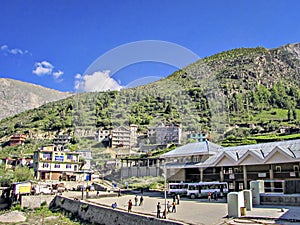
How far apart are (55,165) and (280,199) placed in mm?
44233

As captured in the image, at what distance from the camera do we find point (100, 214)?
26.0 metres

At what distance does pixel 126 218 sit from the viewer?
2211cm

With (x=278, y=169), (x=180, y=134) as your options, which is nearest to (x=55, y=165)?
(x=278, y=169)

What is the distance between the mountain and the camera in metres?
115

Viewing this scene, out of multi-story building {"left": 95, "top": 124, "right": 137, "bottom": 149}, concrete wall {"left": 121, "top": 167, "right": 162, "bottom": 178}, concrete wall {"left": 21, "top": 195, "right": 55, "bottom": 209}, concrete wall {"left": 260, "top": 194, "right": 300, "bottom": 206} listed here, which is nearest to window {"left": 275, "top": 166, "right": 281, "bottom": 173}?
concrete wall {"left": 260, "top": 194, "right": 300, "bottom": 206}

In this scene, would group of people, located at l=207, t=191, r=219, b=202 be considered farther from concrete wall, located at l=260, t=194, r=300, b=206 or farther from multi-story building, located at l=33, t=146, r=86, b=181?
multi-story building, located at l=33, t=146, r=86, b=181

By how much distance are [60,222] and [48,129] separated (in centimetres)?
10326

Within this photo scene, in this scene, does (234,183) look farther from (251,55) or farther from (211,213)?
(251,55)

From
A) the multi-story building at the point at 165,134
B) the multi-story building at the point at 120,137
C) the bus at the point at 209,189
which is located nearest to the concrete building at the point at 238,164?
the bus at the point at 209,189

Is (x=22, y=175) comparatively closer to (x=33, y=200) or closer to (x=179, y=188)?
(x=33, y=200)

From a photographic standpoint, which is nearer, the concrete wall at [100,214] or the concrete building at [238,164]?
the concrete wall at [100,214]

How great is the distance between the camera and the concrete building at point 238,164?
91.8 ft

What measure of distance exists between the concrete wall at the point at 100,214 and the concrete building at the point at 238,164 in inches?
462

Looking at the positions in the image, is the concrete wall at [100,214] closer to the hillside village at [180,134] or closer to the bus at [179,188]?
the hillside village at [180,134]
